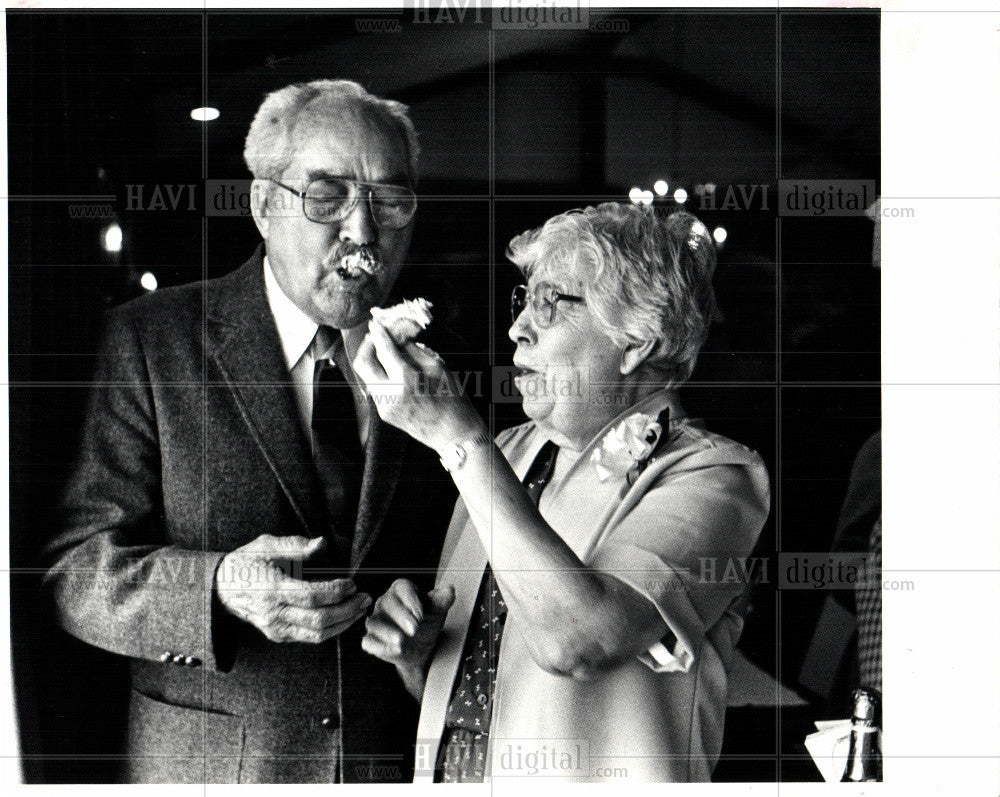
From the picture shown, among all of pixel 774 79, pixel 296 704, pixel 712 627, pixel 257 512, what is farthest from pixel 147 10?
pixel 712 627

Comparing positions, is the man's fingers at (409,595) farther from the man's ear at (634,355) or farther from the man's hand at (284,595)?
the man's ear at (634,355)

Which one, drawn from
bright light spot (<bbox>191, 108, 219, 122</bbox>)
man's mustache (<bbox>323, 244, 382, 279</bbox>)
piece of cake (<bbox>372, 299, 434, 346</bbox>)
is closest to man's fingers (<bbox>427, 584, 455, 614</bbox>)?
piece of cake (<bbox>372, 299, 434, 346</bbox>)

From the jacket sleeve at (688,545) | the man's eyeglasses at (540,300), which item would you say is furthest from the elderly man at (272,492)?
the jacket sleeve at (688,545)

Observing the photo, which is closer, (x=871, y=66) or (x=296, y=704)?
(x=296, y=704)

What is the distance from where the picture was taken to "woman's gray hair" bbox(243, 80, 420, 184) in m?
2.19

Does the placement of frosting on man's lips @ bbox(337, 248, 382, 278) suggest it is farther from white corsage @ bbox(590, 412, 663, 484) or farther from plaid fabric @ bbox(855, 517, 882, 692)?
plaid fabric @ bbox(855, 517, 882, 692)

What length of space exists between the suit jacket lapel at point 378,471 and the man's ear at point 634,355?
1.57ft

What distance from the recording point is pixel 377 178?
2184mm

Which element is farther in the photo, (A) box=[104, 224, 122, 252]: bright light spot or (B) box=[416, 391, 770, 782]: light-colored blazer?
(A) box=[104, 224, 122, 252]: bright light spot

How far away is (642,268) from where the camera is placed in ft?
7.06

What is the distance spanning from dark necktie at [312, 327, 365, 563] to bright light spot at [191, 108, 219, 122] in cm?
51
